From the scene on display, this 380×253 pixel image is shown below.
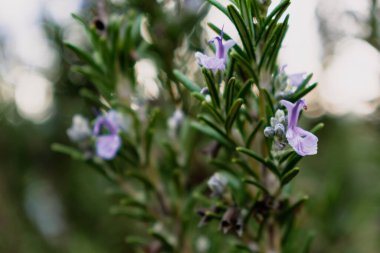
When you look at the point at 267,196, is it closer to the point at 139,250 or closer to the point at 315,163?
the point at 139,250

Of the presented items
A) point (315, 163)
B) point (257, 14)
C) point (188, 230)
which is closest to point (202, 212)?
point (188, 230)

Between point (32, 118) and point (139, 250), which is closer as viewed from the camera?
point (139, 250)

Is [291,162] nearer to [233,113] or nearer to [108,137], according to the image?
[233,113]

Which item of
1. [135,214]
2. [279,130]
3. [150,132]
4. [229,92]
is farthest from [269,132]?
[135,214]

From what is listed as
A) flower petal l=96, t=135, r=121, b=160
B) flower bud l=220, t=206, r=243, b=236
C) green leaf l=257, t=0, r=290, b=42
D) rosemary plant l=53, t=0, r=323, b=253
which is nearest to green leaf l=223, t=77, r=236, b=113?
rosemary plant l=53, t=0, r=323, b=253

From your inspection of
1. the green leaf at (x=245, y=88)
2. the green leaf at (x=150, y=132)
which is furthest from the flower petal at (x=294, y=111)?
the green leaf at (x=150, y=132)

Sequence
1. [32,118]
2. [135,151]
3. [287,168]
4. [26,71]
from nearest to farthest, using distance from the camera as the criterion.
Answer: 1. [287,168]
2. [135,151]
3. [26,71]
4. [32,118]

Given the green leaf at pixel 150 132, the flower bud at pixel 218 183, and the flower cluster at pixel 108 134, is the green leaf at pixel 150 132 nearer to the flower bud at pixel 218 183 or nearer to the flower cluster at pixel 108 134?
the flower cluster at pixel 108 134

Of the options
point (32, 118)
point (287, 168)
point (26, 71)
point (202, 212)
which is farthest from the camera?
point (32, 118)
